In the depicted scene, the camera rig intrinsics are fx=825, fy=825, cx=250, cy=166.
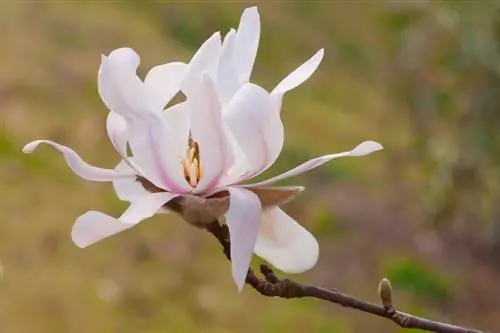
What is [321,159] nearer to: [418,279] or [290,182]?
[418,279]

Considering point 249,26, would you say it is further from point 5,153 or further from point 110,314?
point 5,153

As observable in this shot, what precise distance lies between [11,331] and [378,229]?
0.85 metres

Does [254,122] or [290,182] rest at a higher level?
[254,122]

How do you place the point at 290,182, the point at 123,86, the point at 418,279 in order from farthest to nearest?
the point at 290,182 < the point at 418,279 < the point at 123,86

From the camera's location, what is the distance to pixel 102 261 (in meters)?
1.42

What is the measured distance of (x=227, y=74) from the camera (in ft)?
1.17

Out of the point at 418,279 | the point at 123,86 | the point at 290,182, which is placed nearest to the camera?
the point at 123,86

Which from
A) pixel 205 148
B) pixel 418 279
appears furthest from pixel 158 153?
pixel 418 279

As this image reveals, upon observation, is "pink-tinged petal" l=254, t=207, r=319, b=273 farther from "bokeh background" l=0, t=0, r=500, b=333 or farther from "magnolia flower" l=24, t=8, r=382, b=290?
"bokeh background" l=0, t=0, r=500, b=333

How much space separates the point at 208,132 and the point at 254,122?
0.07ft

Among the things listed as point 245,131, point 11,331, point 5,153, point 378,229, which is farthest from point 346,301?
point 378,229

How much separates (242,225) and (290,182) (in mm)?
1375

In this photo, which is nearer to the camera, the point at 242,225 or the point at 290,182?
the point at 242,225

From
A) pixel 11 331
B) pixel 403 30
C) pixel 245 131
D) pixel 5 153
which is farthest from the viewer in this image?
pixel 403 30
